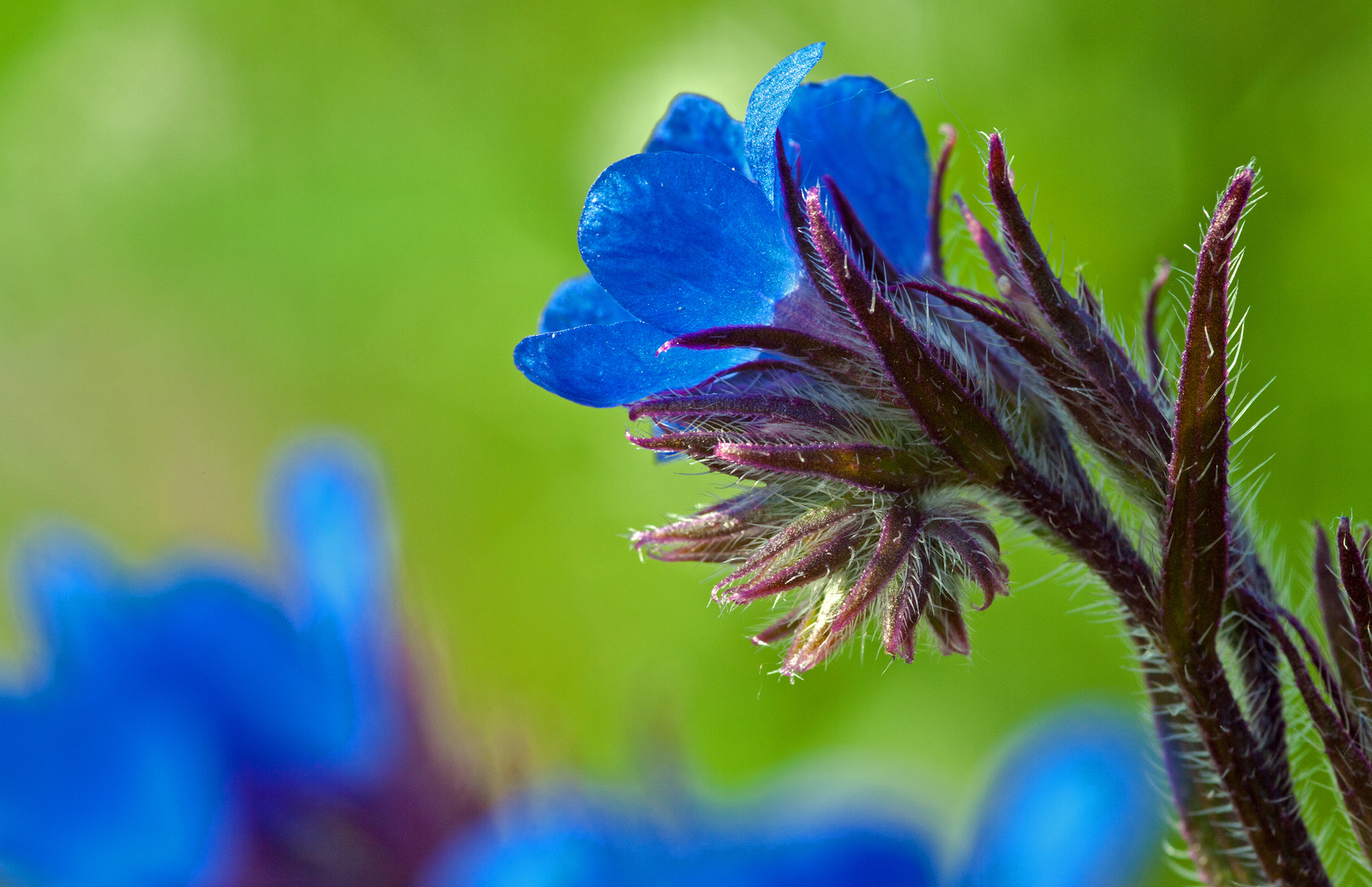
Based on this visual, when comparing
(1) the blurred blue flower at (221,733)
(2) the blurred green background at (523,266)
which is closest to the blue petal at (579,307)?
(1) the blurred blue flower at (221,733)

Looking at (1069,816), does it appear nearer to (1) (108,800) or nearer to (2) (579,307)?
(2) (579,307)

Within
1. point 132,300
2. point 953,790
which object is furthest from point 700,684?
point 132,300

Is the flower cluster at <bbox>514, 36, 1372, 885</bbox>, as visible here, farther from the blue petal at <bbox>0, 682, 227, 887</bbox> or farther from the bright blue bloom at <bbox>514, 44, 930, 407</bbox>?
the blue petal at <bbox>0, 682, 227, 887</bbox>

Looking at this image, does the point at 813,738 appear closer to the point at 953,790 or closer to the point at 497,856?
the point at 953,790

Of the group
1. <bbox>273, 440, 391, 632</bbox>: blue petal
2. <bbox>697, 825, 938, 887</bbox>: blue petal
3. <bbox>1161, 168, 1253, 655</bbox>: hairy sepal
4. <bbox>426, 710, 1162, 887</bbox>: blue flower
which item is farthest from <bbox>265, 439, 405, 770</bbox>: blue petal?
<bbox>1161, 168, 1253, 655</bbox>: hairy sepal

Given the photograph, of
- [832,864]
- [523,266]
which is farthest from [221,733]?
[523,266]

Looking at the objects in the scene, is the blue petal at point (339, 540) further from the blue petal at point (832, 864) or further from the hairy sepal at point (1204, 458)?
the hairy sepal at point (1204, 458)
